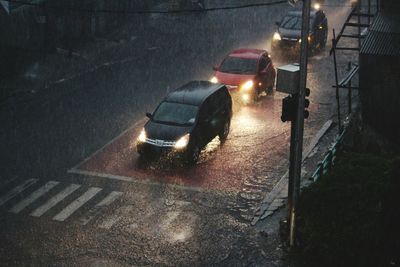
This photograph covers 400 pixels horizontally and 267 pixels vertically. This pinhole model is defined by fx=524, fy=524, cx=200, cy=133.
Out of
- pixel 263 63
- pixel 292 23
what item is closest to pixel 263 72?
pixel 263 63

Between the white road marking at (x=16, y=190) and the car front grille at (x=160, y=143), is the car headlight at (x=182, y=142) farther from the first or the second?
the white road marking at (x=16, y=190)

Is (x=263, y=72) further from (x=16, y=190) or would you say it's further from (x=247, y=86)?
(x=16, y=190)

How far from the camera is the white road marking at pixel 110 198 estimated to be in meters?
14.1

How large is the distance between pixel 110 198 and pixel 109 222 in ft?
4.35

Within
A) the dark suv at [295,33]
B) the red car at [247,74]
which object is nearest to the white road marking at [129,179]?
the red car at [247,74]

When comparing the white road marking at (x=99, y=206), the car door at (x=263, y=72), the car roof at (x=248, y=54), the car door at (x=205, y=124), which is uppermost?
the car roof at (x=248, y=54)

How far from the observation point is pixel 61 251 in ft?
39.2

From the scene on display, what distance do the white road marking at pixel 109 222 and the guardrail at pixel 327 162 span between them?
501 centimetres

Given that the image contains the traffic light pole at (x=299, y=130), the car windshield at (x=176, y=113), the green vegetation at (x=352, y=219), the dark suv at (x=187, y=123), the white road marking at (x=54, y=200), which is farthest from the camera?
the car windshield at (x=176, y=113)

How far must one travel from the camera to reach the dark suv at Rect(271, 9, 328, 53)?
1115 inches

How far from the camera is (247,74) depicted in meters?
22.0

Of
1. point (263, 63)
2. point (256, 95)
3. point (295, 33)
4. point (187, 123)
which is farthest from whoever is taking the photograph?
point (295, 33)

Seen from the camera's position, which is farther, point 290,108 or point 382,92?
point 382,92

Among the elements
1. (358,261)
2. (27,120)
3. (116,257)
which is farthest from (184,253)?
(27,120)
